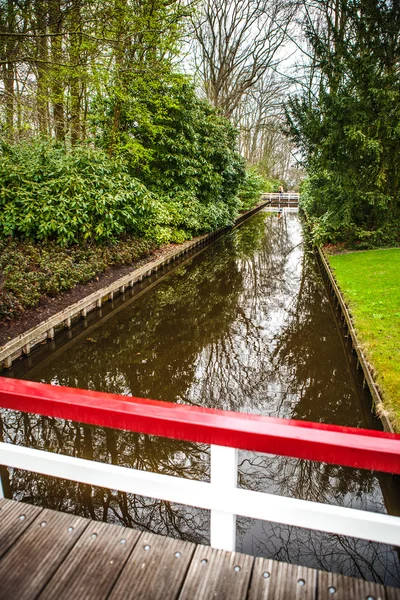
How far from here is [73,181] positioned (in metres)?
9.64

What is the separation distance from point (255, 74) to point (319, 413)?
25.2m

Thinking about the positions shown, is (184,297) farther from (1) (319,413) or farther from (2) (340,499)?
(2) (340,499)

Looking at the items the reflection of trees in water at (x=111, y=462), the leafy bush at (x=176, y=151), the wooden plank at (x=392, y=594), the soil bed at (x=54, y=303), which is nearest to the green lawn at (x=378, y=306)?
the reflection of trees in water at (x=111, y=462)

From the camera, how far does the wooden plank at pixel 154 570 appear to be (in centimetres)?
140

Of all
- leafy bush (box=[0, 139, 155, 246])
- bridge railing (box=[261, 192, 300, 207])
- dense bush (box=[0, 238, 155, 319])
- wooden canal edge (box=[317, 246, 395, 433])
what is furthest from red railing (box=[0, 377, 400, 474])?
bridge railing (box=[261, 192, 300, 207])

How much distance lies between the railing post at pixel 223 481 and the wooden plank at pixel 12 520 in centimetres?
91

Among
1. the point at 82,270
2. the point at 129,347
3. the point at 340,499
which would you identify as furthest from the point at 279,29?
the point at 340,499

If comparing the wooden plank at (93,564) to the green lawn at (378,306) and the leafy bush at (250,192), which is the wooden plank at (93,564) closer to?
the green lawn at (378,306)

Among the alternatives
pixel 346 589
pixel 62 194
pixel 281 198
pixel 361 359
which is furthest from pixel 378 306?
pixel 281 198

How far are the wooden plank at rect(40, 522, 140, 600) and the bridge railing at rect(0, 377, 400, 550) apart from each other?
29cm

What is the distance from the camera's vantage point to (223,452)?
1.35 meters

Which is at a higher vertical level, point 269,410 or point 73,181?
point 73,181

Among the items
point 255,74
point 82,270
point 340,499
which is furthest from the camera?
point 255,74

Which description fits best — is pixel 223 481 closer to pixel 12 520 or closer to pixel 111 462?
pixel 12 520
